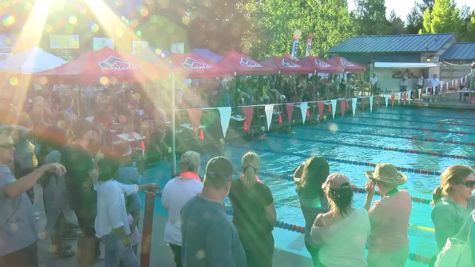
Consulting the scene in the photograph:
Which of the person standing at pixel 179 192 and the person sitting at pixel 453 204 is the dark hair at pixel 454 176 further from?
the person standing at pixel 179 192

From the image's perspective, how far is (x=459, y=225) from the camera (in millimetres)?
3363

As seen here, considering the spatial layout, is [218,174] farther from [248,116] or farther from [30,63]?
[248,116]

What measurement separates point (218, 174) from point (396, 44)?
31513 mm

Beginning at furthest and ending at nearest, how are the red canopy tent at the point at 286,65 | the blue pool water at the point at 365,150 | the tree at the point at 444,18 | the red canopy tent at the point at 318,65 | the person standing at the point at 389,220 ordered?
the tree at the point at 444,18 < the red canopy tent at the point at 318,65 < the red canopy tent at the point at 286,65 < the blue pool water at the point at 365,150 < the person standing at the point at 389,220

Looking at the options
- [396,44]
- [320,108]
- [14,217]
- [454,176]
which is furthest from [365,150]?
[396,44]

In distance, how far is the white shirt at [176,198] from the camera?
391cm

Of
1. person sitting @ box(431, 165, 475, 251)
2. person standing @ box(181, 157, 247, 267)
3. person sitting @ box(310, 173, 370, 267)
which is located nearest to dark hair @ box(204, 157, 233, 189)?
person standing @ box(181, 157, 247, 267)

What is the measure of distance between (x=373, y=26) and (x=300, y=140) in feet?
145

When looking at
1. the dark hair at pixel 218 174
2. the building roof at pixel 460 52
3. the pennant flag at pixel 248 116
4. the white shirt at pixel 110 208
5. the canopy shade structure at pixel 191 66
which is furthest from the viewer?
the building roof at pixel 460 52

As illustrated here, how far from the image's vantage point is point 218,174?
2.67 m

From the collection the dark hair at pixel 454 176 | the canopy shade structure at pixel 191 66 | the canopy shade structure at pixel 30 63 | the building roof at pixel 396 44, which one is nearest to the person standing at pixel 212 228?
the dark hair at pixel 454 176

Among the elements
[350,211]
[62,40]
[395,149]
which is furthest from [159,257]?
[62,40]

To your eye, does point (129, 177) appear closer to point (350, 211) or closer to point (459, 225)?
point (350, 211)

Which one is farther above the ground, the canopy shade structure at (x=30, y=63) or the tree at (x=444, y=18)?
the tree at (x=444, y=18)
